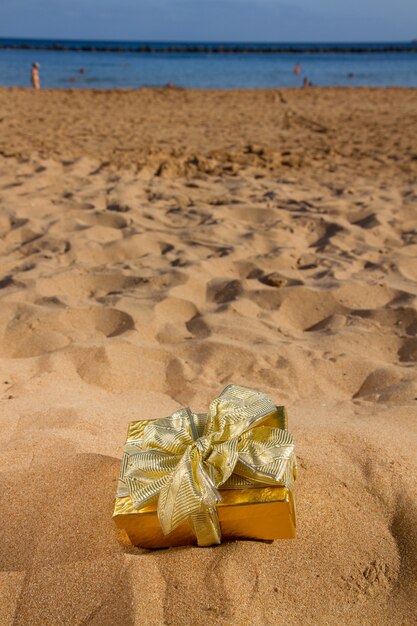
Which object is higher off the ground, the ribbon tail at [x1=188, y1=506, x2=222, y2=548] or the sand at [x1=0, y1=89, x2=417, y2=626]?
the ribbon tail at [x1=188, y1=506, x2=222, y2=548]

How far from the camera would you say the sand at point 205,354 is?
3.79 feet

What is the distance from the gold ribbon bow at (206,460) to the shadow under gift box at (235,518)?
14mm

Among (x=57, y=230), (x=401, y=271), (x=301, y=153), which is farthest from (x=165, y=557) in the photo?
(x=301, y=153)

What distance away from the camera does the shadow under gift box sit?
3.76ft

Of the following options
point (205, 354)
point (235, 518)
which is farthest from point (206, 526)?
point (205, 354)

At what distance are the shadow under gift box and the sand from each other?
0.11 feet

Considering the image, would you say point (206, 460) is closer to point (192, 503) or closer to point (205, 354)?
point (192, 503)

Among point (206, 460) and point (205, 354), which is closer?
point (206, 460)

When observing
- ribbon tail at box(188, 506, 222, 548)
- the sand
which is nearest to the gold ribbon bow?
ribbon tail at box(188, 506, 222, 548)

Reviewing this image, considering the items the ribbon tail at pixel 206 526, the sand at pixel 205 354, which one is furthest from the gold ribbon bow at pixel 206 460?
the sand at pixel 205 354

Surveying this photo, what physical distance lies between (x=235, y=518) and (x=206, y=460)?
123 millimetres

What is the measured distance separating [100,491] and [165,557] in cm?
25

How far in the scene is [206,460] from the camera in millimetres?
1225

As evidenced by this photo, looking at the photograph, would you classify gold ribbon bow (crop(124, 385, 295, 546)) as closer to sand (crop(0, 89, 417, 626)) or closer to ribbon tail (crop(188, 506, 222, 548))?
ribbon tail (crop(188, 506, 222, 548))
